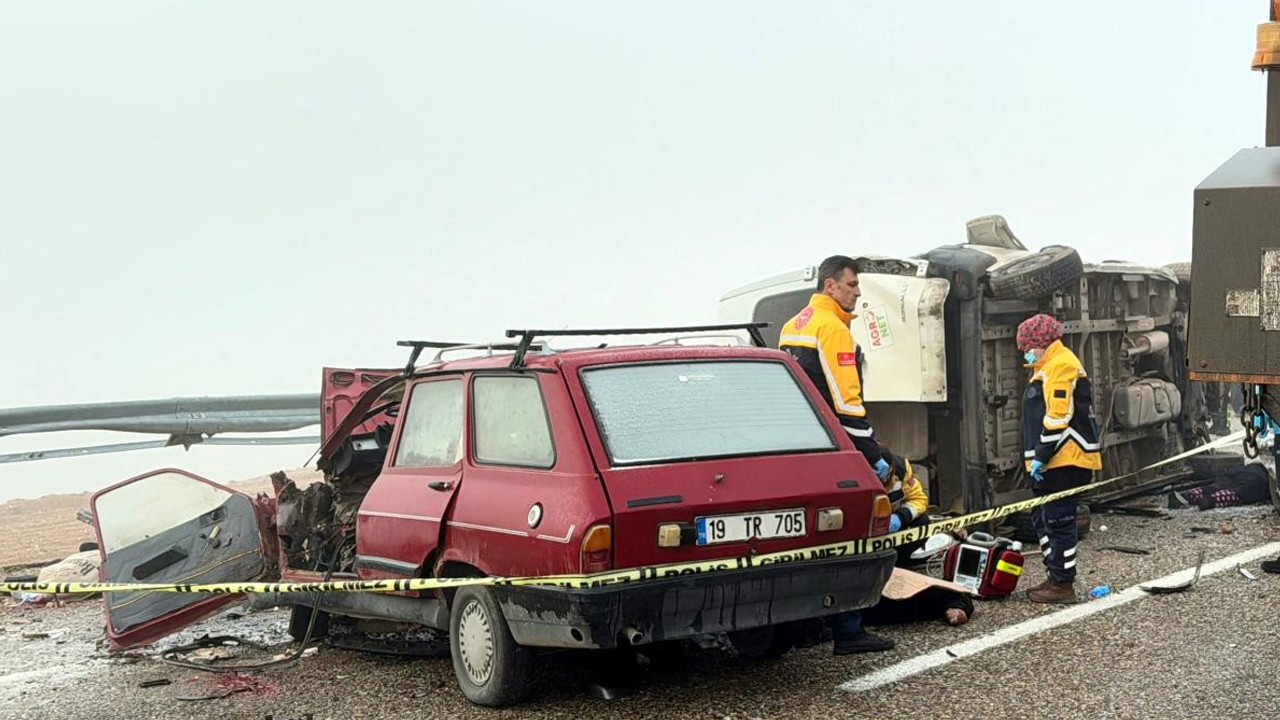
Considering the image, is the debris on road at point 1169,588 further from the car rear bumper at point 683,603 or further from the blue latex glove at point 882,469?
the car rear bumper at point 683,603

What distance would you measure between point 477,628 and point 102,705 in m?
1.94

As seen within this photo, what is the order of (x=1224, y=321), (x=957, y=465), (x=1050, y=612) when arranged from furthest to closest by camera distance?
(x=957, y=465) → (x=1050, y=612) → (x=1224, y=321)

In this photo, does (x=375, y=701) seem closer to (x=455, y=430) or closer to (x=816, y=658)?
(x=455, y=430)

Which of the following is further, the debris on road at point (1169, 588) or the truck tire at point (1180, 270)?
the truck tire at point (1180, 270)

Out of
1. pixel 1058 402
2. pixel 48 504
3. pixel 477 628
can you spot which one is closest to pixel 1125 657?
pixel 1058 402

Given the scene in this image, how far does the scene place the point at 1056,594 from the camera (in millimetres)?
7828

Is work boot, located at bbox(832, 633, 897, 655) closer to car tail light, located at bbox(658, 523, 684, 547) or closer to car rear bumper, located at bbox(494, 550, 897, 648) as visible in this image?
car rear bumper, located at bbox(494, 550, 897, 648)

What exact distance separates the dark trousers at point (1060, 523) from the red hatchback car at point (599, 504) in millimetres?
2239

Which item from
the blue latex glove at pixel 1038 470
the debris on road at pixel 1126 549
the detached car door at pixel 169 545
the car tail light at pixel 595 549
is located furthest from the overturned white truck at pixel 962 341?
the car tail light at pixel 595 549

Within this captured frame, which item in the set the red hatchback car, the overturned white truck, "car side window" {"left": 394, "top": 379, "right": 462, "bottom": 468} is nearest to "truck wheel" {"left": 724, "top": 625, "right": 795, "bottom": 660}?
the red hatchback car

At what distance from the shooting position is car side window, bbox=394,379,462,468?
254 inches

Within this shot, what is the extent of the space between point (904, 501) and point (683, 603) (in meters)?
3.43

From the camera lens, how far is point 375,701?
6156mm

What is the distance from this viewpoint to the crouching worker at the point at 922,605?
286 inches
